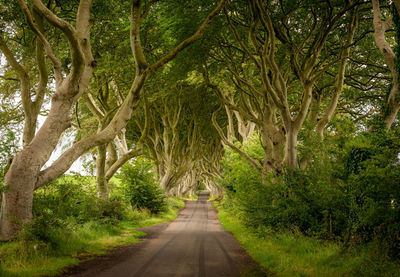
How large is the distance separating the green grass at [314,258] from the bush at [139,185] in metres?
12.2

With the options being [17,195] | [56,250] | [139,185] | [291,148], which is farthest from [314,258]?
[139,185]

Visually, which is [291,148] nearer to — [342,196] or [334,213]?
[334,213]

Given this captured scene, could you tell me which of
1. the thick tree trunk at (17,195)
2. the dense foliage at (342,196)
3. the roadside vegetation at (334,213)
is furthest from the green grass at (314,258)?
the thick tree trunk at (17,195)

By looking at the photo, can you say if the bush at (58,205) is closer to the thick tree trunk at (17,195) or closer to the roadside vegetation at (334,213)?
the thick tree trunk at (17,195)

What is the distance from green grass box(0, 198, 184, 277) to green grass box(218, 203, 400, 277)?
211 inches

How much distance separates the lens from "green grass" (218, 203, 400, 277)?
5766 millimetres

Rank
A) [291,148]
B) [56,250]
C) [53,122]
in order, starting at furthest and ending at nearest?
[291,148]
[53,122]
[56,250]

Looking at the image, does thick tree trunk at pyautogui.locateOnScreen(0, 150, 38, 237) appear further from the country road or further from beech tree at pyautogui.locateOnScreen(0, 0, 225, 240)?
the country road

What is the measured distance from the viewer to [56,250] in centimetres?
795

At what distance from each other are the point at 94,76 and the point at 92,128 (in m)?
7.29

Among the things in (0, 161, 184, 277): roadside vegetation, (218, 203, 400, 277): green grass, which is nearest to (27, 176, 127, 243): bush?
(0, 161, 184, 277): roadside vegetation

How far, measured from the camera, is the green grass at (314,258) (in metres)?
5.77

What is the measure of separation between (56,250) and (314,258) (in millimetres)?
7257

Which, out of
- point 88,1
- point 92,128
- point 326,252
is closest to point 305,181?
point 326,252
